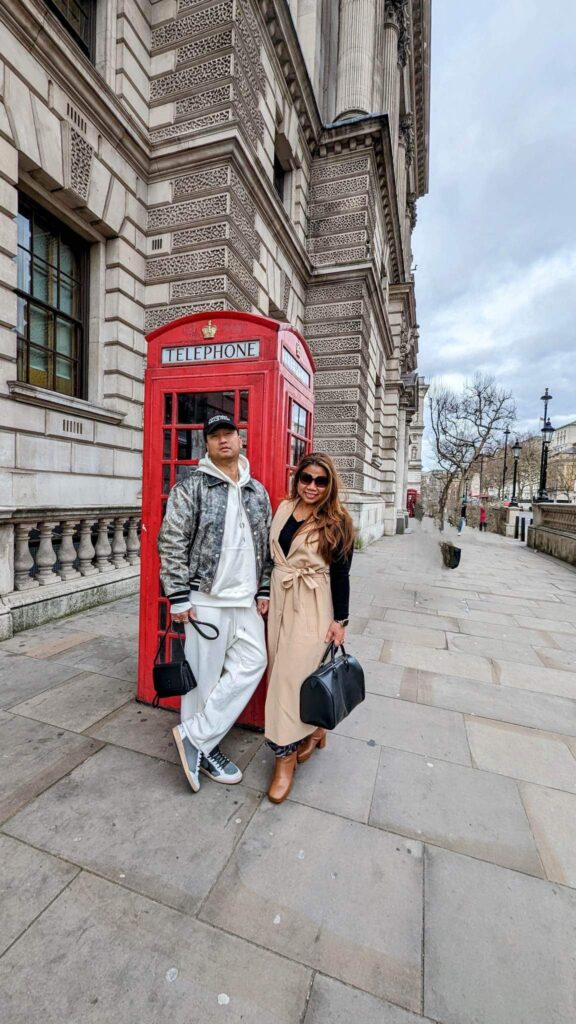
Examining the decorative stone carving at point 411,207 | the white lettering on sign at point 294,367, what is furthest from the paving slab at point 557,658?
the decorative stone carving at point 411,207

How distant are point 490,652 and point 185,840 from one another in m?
3.98

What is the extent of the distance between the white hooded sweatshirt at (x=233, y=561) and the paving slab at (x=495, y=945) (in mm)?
1545

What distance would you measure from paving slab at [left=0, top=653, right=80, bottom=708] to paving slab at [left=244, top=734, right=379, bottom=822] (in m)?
1.93

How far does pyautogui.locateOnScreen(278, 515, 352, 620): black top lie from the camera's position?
2518mm

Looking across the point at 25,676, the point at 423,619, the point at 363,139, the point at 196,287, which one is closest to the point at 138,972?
the point at 25,676

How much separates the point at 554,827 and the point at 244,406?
2915 millimetres

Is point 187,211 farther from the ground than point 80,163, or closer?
farther from the ground

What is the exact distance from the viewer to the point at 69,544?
5688mm

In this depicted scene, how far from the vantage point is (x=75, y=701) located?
11.1ft

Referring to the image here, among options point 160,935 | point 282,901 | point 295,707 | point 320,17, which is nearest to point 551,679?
point 295,707

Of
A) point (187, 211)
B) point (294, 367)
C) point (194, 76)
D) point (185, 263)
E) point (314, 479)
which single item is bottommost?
point (314, 479)

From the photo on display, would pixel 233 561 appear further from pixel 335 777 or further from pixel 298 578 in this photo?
pixel 335 777

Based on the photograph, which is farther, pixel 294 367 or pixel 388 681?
pixel 388 681

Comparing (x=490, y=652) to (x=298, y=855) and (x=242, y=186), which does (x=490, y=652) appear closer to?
(x=298, y=855)
